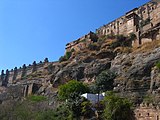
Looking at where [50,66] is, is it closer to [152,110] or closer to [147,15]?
[147,15]

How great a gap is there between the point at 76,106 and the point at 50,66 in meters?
49.4

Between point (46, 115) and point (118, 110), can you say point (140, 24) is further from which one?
point (46, 115)

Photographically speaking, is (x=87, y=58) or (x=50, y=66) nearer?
(x=87, y=58)

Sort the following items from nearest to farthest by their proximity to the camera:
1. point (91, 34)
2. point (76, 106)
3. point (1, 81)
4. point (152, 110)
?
1. point (152, 110)
2. point (76, 106)
3. point (91, 34)
4. point (1, 81)

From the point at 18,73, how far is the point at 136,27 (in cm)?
5282

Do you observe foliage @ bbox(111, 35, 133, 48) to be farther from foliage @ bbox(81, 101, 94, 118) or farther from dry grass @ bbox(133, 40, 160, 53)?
foliage @ bbox(81, 101, 94, 118)

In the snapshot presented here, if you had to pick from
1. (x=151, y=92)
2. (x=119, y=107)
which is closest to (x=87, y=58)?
(x=151, y=92)

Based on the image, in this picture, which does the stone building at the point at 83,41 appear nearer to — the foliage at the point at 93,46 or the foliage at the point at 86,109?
the foliage at the point at 93,46

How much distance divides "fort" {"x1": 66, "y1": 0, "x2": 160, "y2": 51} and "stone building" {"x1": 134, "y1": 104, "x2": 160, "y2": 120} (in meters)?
22.3

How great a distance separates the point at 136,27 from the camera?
2360 inches

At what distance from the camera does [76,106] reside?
3606 cm

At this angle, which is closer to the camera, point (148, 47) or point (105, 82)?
point (105, 82)

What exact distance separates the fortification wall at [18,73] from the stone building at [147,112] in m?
61.3

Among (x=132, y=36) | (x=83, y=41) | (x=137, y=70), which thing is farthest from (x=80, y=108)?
(x=83, y=41)
